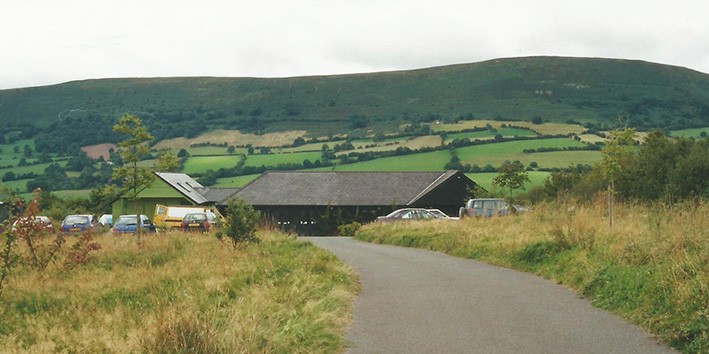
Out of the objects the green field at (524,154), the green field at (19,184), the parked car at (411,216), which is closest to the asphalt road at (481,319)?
the parked car at (411,216)

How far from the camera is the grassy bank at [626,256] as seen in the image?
1193 cm

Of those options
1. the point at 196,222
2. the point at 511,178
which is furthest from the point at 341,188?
the point at 196,222

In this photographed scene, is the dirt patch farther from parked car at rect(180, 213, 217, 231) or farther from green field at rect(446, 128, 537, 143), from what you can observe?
parked car at rect(180, 213, 217, 231)

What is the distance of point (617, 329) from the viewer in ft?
40.7

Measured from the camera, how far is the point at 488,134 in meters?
123

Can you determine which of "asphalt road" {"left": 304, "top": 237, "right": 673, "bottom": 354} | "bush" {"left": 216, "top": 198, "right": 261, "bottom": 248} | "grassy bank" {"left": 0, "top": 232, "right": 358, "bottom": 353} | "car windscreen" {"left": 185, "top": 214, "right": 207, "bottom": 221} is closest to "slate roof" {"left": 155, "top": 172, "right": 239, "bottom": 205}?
"car windscreen" {"left": 185, "top": 214, "right": 207, "bottom": 221}

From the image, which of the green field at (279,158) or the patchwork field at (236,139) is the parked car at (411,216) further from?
the patchwork field at (236,139)

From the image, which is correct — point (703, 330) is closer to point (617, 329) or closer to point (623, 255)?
point (617, 329)

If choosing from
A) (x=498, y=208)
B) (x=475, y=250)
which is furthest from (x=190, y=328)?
(x=498, y=208)

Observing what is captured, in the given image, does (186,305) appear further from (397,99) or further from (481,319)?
(397,99)

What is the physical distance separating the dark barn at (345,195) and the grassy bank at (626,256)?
157 feet

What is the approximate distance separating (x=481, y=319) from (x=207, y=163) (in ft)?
351

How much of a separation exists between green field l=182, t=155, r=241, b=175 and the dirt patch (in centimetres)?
1155

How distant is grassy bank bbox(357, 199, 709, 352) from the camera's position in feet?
39.1
